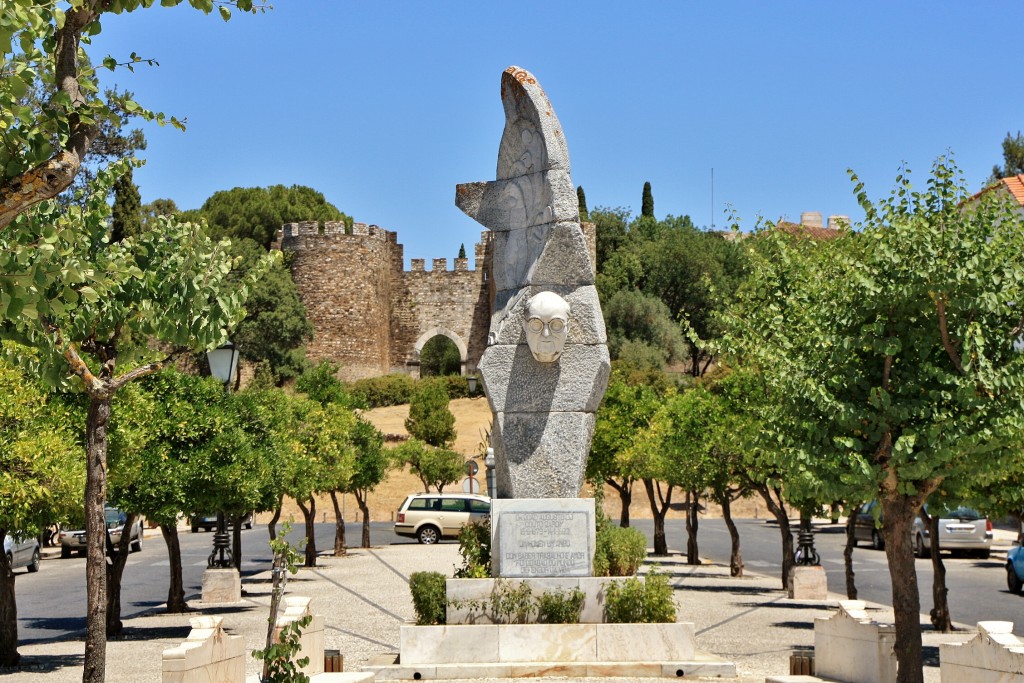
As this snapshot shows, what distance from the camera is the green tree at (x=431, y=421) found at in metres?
48.4

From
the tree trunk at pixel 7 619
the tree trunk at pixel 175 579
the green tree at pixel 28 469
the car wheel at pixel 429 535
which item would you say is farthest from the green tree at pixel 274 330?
the green tree at pixel 28 469

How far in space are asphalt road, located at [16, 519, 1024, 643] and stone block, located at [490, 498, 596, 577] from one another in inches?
303

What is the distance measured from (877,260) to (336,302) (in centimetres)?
6114

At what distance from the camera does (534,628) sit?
1088cm

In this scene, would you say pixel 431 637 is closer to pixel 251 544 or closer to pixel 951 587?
pixel 951 587

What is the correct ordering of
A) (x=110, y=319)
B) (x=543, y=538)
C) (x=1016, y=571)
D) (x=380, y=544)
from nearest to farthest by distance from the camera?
1. (x=110, y=319)
2. (x=543, y=538)
3. (x=1016, y=571)
4. (x=380, y=544)

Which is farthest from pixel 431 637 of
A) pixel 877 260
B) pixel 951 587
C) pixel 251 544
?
pixel 251 544

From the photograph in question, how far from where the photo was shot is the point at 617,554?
11.6 metres

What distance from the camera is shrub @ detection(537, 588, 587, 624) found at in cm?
1109

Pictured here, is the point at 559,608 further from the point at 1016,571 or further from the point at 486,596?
the point at 1016,571

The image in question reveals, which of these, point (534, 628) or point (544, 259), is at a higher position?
point (544, 259)

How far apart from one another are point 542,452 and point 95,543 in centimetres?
387

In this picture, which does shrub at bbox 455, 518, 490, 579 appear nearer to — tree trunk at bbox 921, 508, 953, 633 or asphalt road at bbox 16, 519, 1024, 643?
tree trunk at bbox 921, 508, 953, 633

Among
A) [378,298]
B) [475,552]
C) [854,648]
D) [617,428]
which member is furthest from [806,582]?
[378,298]
